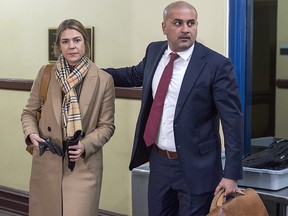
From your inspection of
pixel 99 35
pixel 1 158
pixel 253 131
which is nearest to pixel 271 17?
pixel 253 131

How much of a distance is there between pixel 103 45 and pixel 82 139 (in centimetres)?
135

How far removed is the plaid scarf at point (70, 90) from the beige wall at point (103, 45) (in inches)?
37.0

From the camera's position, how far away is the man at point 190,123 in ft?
7.89

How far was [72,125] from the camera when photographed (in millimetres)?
2645

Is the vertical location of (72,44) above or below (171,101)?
above

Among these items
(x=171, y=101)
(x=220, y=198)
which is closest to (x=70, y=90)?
(x=171, y=101)

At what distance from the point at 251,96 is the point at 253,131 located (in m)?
0.23

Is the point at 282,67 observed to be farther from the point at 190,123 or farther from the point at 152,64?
the point at 190,123

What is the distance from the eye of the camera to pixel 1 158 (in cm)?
473

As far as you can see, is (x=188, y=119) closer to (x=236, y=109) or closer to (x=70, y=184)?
(x=236, y=109)

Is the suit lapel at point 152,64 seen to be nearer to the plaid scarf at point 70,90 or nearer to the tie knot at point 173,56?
the tie knot at point 173,56

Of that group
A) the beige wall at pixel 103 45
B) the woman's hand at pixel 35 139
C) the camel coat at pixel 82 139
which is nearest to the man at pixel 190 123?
the camel coat at pixel 82 139

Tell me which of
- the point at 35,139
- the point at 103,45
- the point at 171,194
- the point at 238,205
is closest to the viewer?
the point at 238,205

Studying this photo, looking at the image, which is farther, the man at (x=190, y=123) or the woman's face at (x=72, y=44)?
the woman's face at (x=72, y=44)
